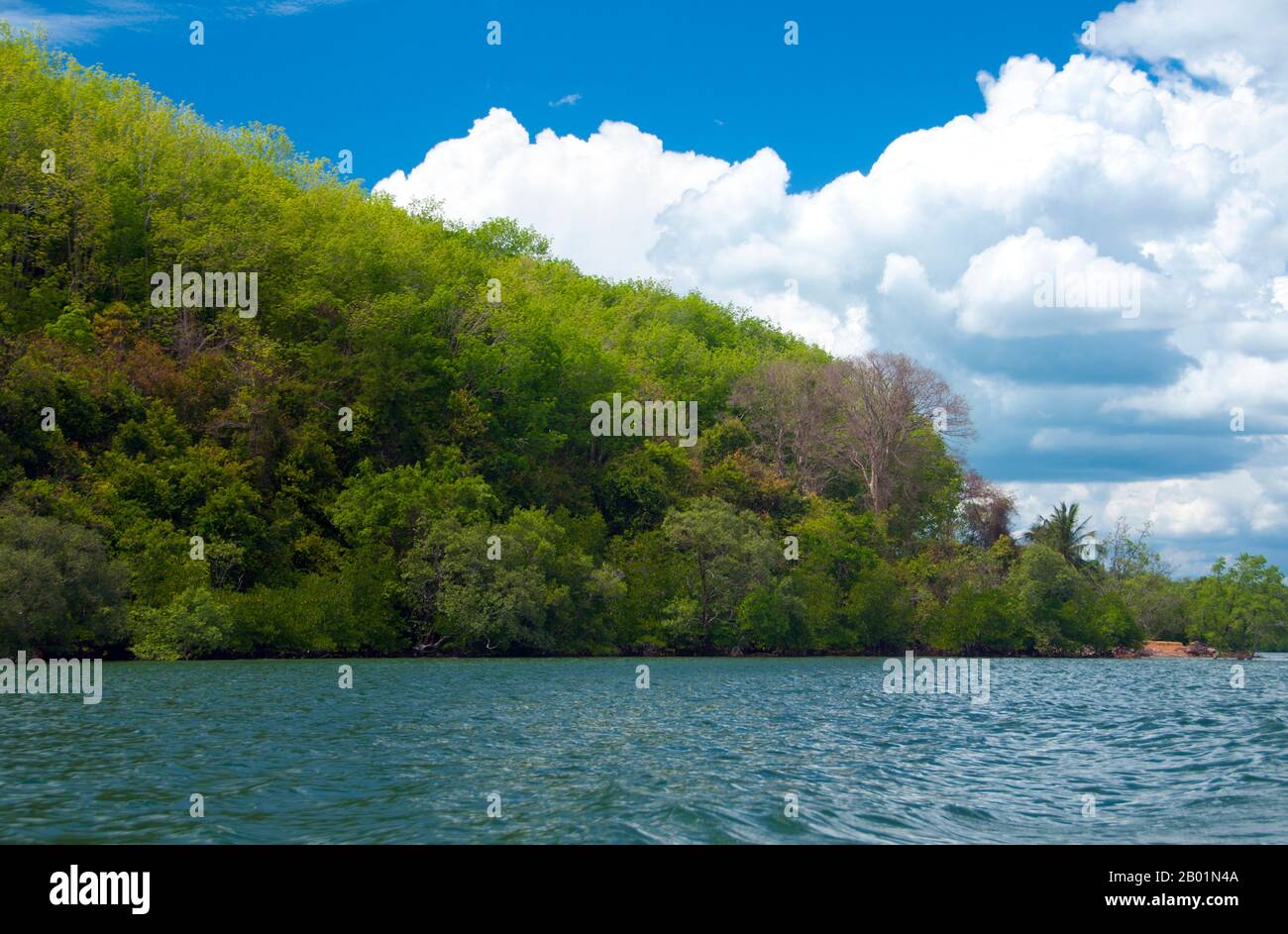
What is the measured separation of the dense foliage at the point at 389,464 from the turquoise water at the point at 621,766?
824 inches

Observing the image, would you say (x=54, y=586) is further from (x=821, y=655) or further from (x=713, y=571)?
(x=821, y=655)

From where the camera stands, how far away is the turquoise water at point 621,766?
1711 cm

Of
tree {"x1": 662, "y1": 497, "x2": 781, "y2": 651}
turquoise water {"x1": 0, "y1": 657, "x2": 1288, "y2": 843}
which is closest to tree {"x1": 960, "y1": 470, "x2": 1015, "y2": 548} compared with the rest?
tree {"x1": 662, "y1": 497, "x2": 781, "y2": 651}

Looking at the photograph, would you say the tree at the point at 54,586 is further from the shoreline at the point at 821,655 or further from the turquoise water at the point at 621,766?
the turquoise water at the point at 621,766

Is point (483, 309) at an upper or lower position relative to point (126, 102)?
lower

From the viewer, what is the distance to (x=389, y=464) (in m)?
79.9

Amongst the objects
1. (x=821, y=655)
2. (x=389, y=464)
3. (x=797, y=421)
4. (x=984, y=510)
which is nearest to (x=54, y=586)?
(x=389, y=464)

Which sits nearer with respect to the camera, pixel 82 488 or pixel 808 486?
pixel 82 488

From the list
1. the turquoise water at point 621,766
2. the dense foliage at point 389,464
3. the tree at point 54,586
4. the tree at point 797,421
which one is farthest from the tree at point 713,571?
the tree at point 54,586

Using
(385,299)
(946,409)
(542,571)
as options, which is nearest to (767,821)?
(542,571)

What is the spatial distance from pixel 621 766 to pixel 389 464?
195 ft

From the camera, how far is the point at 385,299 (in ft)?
265
